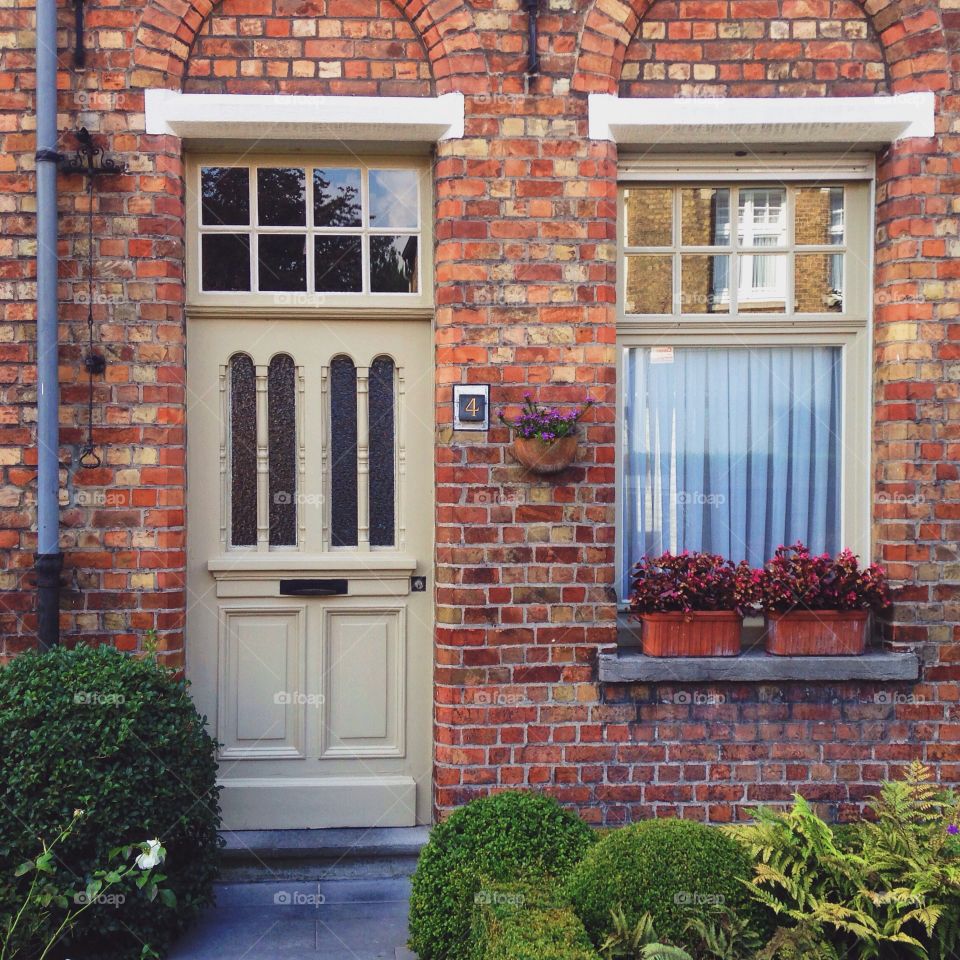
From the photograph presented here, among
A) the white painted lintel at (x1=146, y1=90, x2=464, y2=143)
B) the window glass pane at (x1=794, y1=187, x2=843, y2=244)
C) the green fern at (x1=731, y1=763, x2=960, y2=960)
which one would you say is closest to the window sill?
the green fern at (x1=731, y1=763, x2=960, y2=960)

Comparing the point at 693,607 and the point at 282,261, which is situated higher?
the point at 282,261

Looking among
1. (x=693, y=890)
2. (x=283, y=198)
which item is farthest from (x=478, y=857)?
(x=283, y=198)

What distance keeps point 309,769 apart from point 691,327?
2939 millimetres

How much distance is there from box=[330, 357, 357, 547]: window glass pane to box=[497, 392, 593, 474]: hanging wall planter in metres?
0.87

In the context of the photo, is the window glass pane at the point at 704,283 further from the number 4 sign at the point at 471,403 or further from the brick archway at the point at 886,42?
the number 4 sign at the point at 471,403

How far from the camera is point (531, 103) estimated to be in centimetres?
461

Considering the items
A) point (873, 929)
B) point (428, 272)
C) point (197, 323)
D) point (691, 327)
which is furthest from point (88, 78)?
point (873, 929)

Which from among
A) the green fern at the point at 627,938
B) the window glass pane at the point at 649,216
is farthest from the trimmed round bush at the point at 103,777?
the window glass pane at the point at 649,216

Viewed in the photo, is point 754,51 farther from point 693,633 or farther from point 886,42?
point 693,633

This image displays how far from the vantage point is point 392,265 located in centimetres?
494

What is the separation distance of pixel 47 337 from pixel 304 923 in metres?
2.86

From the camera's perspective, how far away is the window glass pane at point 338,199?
4906 mm

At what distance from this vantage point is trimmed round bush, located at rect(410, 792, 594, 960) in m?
3.77

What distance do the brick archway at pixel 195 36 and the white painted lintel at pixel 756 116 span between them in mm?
645
